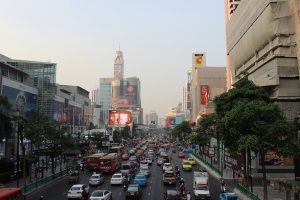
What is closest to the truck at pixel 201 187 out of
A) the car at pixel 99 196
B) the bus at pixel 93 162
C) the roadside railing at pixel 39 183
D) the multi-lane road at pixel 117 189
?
the multi-lane road at pixel 117 189

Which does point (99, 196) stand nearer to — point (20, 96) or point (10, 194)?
point (10, 194)

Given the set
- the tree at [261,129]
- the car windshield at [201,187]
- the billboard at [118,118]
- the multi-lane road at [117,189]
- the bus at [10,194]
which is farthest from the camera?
the billboard at [118,118]

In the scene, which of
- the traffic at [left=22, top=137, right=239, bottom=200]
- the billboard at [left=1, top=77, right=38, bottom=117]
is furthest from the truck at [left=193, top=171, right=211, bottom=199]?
the billboard at [left=1, top=77, right=38, bottom=117]

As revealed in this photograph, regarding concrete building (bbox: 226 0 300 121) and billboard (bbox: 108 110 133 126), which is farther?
billboard (bbox: 108 110 133 126)

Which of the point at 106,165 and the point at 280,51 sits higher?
the point at 280,51

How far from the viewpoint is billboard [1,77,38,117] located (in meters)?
75.2

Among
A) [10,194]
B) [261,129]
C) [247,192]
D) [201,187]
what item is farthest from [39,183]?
[261,129]

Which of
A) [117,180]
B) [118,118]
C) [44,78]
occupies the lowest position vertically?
[117,180]

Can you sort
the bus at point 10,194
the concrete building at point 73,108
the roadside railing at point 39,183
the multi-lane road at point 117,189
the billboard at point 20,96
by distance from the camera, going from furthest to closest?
the concrete building at point 73,108 < the billboard at point 20,96 < the roadside railing at point 39,183 < the multi-lane road at point 117,189 < the bus at point 10,194

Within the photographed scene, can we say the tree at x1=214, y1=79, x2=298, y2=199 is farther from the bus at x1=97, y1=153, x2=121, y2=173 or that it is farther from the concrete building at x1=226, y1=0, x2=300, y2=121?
the bus at x1=97, y1=153, x2=121, y2=173

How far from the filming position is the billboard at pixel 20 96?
75250 millimetres

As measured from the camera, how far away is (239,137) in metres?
42.8

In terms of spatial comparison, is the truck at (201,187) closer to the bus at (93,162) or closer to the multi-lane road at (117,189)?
the multi-lane road at (117,189)

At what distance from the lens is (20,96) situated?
271 ft
